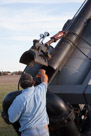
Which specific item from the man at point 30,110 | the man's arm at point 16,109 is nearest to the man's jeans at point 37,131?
the man at point 30,110

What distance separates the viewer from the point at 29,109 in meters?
5.43

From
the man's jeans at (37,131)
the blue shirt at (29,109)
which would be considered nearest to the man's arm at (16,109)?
Result: the blue shirt at (29,109)

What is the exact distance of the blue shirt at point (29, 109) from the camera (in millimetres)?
5410

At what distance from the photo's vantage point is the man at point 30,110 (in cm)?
542

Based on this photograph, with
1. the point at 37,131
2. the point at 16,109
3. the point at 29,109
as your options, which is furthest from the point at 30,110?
the point at 37,131

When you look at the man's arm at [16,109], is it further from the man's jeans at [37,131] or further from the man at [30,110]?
the man's jeans at [37,131]

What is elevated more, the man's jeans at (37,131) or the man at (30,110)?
the man at (30,110)

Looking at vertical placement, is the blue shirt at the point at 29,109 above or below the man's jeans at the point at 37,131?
above

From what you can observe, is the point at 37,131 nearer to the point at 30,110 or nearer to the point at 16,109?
the point at 30,110

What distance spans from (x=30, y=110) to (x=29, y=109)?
2 centimetres

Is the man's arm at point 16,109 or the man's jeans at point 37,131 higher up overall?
the man's arm at point 16,109

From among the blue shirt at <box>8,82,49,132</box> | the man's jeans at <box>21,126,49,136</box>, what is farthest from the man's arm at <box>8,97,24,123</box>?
the man's jeans at <box>21,126,49,136</box>

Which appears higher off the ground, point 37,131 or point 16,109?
point 16,109

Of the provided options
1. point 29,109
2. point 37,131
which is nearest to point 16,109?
point 29,109
